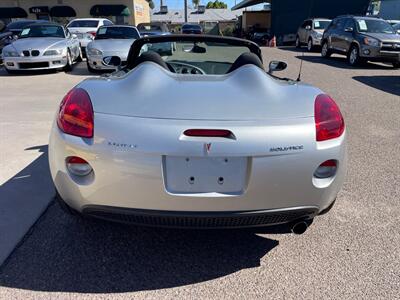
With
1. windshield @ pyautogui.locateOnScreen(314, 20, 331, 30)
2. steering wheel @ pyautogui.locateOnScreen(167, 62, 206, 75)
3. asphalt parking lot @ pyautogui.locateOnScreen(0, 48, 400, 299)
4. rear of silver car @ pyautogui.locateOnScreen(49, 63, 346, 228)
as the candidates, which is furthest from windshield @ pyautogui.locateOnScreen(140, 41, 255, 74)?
windshield @ pyautogui.locateOnScreen(314, 20, 331, 30)

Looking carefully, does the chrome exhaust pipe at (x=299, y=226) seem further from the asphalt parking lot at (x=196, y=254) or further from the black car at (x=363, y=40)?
the black car at (x=363, y=40)

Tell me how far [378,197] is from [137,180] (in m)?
2.44

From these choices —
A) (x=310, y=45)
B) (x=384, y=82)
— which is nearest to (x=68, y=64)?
(x=384, y=82)

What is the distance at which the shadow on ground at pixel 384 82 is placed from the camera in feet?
31.0

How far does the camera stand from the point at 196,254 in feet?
8.80

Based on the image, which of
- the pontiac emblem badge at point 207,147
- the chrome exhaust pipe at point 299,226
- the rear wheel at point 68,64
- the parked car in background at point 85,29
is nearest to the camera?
the pontiac emblem badge at point 207,147

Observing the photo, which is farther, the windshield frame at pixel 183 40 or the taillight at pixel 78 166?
the windshield frame at pixel 183 40

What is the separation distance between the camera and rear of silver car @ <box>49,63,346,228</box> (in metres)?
2.12

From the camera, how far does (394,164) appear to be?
4367 mm

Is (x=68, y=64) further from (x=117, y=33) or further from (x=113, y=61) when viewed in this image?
(x=113, y=61)

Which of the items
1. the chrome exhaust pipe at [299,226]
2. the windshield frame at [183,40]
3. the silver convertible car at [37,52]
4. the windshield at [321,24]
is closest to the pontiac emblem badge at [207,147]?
the chrome exhaust pipe at [299,226]

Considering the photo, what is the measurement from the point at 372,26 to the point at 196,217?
564 inches

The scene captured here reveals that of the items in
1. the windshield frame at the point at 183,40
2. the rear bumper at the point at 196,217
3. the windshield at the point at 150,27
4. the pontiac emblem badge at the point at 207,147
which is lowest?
the windshield at the point at 150,27

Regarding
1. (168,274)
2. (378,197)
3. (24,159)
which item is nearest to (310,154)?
(168,274)
